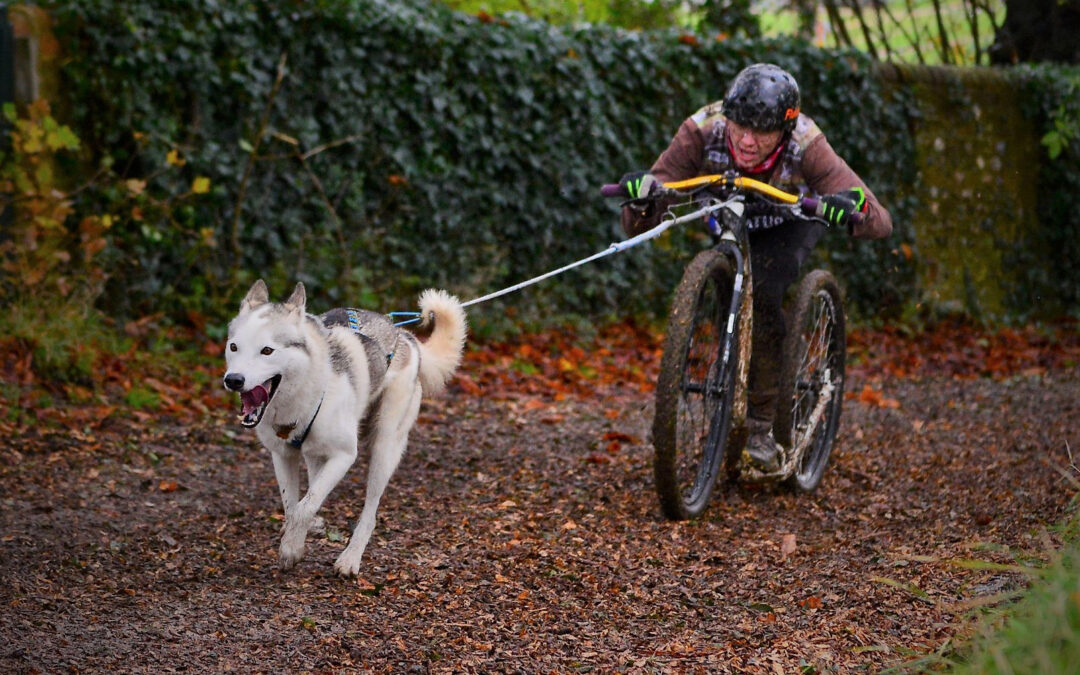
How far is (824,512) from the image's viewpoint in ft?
18.3

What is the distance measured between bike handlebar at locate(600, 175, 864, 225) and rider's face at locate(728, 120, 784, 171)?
100 millimetres

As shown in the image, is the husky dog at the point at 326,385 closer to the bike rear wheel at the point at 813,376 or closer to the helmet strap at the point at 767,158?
the helmet strap at the point at 767,158

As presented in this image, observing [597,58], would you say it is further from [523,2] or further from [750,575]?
[750,575]

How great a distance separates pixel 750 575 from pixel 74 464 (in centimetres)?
344

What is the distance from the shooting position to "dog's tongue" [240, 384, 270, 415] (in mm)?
3875

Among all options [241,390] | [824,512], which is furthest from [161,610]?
[824,512]

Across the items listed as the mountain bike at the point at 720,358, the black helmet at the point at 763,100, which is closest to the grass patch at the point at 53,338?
the mountain bike at the point at 720,358

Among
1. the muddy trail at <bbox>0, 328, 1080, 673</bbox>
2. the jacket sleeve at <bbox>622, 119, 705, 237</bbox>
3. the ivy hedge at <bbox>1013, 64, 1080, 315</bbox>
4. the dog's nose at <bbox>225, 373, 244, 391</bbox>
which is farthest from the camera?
the ivy hedge at <bbox>1013, 64, 1080, 315</bbox>

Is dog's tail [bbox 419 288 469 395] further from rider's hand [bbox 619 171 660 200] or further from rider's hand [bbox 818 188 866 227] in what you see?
rider's hand [bbox 818 188 866 227]

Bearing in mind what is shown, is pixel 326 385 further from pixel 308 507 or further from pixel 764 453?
pixel 764 453

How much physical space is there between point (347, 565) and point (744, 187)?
2331 mm

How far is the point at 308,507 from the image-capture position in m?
4.13

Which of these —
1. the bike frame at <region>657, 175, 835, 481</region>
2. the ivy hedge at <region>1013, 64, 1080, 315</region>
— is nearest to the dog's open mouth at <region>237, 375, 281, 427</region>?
the bike frame at <region>657, 175, 835, 481</region>

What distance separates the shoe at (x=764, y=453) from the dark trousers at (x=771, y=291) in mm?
107
